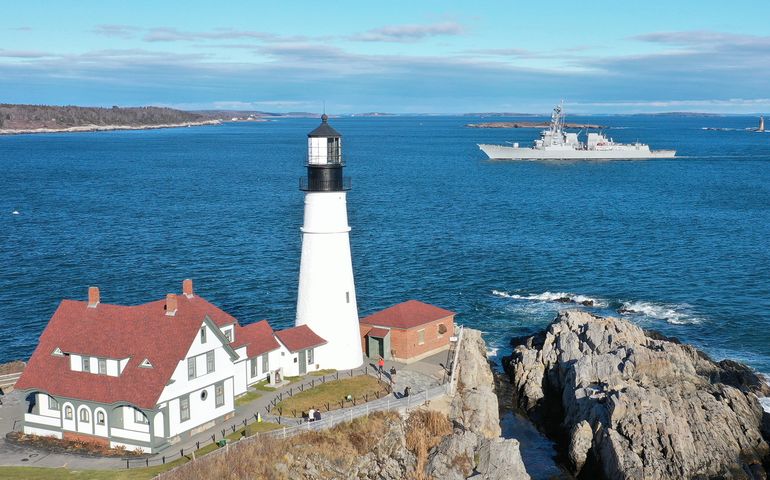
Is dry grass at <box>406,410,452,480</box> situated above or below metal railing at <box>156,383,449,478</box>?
below

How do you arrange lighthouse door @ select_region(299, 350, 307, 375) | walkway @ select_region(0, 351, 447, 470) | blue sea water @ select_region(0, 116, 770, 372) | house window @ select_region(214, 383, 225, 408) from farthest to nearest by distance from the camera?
blue sea water @ select_region(0, 116, 770, 372), lighthouse door @ select_region(299, 350, 307, 375), house window @ select_region(214, 383, 225, 408), walkway @ select_region(0, 351, 447, 470)

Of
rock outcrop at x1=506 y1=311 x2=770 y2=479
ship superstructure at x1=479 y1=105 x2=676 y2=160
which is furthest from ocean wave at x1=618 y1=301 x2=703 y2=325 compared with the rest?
ship superstructure at x1=479 y1=105 x2=676 y2=160

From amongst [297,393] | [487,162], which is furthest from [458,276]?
[487,162]

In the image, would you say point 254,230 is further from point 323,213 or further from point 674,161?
point 674,161

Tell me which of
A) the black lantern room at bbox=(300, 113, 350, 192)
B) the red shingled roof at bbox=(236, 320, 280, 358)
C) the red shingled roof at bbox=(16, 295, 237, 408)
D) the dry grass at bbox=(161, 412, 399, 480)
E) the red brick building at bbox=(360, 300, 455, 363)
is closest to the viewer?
the dry grass at bbox=(161, 412, 399, 480)

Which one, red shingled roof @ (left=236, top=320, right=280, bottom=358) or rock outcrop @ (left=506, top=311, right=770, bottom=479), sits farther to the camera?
red shingled roof @ (left=236, top=320, right=280, bottom=358)

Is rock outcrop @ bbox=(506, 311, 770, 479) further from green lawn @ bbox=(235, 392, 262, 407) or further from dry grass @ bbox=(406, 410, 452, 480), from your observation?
green lawn @ bbox=(235, 392, 262, 407)

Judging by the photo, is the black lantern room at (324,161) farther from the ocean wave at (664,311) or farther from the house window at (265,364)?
the ocean wave at (664,311)

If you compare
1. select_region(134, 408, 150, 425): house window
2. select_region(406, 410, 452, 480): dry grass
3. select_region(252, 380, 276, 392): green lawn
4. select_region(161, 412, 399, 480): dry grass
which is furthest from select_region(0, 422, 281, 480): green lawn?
select_region(406, 410, 452, 480): dry grass

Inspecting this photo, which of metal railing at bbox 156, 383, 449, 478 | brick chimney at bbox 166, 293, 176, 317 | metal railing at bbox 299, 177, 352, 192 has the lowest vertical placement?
metal railing at bbox 156, 383, 449, 478
